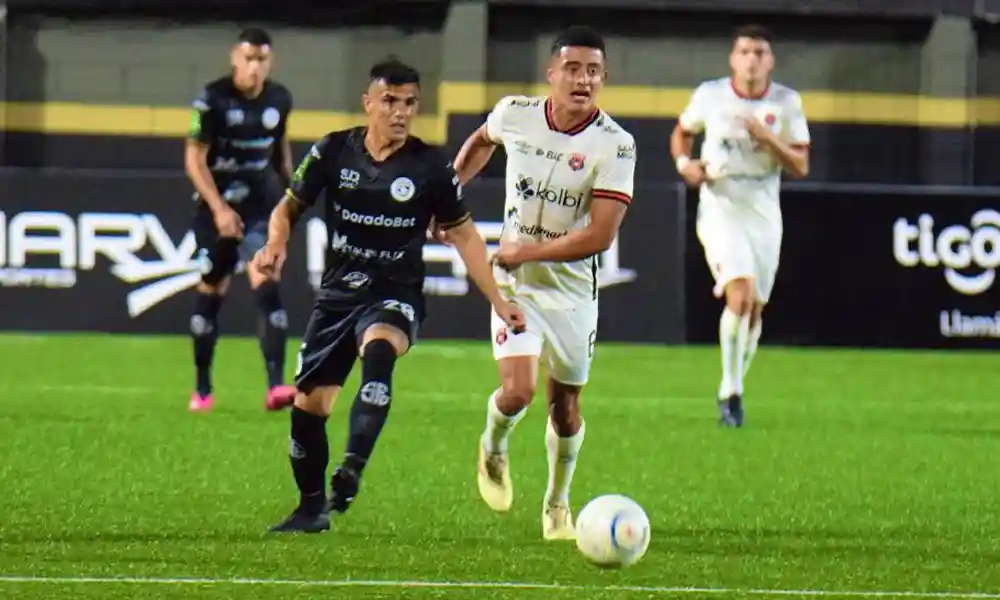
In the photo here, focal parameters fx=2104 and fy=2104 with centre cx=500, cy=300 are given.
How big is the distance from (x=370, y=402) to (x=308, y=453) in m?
0.29

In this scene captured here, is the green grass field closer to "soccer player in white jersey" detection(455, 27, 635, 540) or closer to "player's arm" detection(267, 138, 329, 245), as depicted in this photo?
"soccer player in white jersey" detection(455, 27, 635, 540)

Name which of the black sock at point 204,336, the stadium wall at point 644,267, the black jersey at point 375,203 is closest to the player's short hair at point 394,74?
the black jersey at point 375,203

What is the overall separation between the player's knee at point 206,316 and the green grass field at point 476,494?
430 mm

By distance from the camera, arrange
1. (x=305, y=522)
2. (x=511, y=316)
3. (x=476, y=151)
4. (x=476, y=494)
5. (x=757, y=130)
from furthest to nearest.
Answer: (x=757, y=130) < (x=476, y=494) < (x=476, y=151) < (x=305, y=522) < (x=511, y=316)

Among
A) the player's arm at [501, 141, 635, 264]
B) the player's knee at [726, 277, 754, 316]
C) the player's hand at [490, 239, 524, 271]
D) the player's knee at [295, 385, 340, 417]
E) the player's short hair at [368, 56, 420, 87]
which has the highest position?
the player's short hair at [368, 56, 420, 87]

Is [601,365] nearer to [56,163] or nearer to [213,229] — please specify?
[213,229]

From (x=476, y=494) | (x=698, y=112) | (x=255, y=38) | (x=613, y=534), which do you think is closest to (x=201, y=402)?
(x=255, y=38)

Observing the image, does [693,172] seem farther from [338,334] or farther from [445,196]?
[338,334]

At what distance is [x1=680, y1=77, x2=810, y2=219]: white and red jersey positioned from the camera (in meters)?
11.0

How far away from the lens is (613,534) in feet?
20.1

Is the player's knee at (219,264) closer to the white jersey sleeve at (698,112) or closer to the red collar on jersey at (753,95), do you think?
the white jersey sleeve at (698,112)

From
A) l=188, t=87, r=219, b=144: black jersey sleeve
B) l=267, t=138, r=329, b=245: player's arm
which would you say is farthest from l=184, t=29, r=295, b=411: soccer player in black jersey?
l=267, t=138, r=329, b=245: player's arm

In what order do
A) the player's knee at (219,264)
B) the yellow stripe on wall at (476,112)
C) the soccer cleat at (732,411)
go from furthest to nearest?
the yellow stripe on wall at (476,112), the player's knee at (219,264), the soccer cleat at (732,411)

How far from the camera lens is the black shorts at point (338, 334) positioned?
7008 mm
